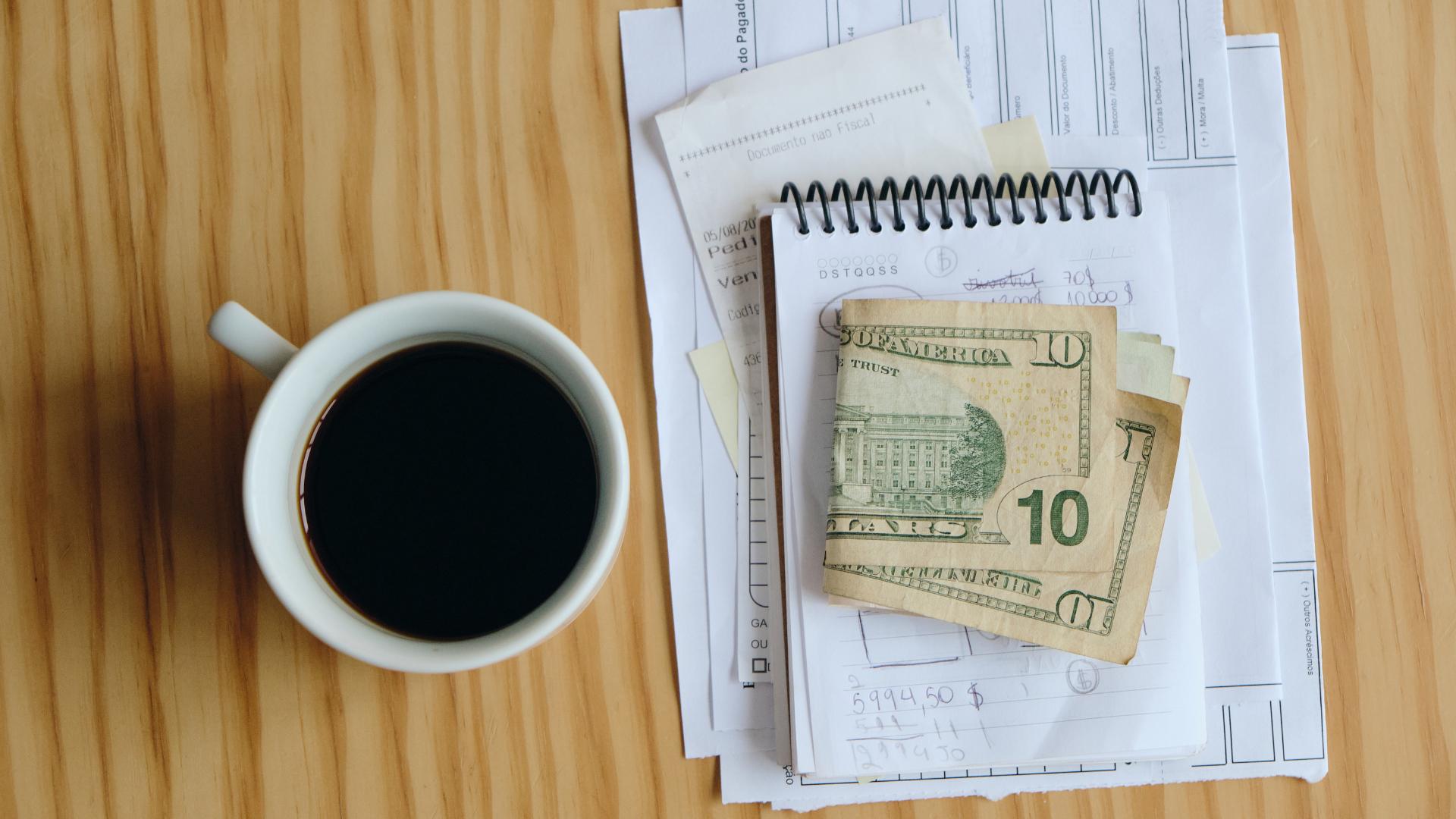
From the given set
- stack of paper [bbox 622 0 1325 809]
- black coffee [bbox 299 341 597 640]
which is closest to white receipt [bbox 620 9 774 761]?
stack of paper [bbox 622 0 1325 809]

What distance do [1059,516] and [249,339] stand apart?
0.42 metres

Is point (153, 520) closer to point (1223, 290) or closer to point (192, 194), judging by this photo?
point (192, 194)

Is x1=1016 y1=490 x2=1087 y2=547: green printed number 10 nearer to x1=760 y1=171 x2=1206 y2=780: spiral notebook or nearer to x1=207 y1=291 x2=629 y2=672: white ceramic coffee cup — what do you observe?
x1=760 y1=171 x2=1206 y2=780: spiral notebook

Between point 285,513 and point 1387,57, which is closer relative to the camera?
point 285,513

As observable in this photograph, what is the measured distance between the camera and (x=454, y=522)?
1.59 feet

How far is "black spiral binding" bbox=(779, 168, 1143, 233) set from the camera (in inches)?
22.1

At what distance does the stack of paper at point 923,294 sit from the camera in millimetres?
562

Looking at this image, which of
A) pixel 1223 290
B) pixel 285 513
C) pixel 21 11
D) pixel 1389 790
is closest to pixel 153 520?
pixel 285 513

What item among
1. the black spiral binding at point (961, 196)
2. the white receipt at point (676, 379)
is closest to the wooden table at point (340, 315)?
the white receipt at point (676, 379)

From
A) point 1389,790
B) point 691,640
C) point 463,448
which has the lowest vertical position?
point 1389,790

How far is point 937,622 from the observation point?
0.56 meters

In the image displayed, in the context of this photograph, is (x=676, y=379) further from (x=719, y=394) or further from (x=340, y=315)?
(x=340, y=315)

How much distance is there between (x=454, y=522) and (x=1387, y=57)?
608mm

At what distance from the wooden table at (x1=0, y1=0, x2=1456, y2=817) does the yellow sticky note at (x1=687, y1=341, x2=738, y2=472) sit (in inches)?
1.4
